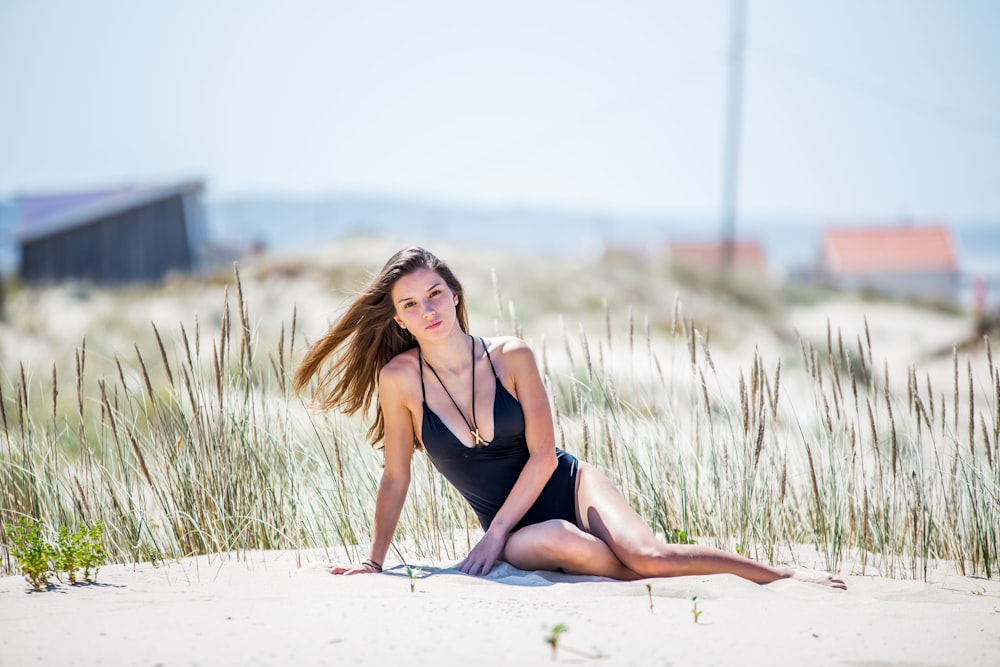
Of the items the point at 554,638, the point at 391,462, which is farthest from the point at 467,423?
the point at 554,638

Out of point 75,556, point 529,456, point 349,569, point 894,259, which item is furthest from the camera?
point 894,259

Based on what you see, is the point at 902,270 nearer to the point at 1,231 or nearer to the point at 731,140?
the point at 731,140

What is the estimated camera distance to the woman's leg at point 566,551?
320 centimetres

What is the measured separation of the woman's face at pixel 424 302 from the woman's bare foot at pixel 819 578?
1.49m

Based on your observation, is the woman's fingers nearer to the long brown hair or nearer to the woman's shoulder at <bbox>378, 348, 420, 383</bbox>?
the long brown hair

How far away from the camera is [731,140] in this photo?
28.4 m

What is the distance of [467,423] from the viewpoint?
11.7 feet

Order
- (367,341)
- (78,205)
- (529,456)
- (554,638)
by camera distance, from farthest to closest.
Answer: (78,205), (367,341), (529,456), (554,638)

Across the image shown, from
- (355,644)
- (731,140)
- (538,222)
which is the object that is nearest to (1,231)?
(731,140)

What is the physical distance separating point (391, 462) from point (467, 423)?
32 cm

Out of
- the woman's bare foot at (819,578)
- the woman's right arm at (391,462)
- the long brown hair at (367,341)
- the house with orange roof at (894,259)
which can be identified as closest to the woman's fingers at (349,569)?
the woman's right arm at (391,462)

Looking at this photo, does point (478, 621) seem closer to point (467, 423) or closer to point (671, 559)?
point (671, 559)

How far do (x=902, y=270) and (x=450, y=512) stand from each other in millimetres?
46074

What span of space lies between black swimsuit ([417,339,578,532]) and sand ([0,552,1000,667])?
1.15ft
